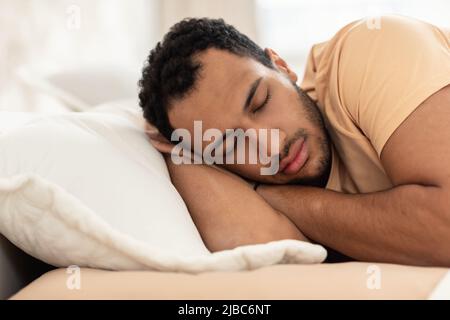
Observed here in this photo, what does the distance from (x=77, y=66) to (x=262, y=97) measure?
Result: 0.77 m

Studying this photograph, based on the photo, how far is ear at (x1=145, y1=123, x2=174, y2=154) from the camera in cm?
117

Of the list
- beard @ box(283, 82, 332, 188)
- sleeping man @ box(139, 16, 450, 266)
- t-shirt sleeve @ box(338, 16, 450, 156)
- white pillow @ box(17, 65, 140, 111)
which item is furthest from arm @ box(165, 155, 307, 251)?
white pillow @ box(17, 65, 140, 111)

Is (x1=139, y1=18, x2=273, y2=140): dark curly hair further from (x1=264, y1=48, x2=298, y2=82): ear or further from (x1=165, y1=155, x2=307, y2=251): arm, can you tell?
(x1=165, y1=155, x2=307, y2=251): arm

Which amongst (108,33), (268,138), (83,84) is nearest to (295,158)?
(268,138)

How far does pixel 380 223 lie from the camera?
36.0 inches

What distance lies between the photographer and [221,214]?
1011 millimetres

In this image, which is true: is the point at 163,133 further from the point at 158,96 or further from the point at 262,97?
the point at 262,97

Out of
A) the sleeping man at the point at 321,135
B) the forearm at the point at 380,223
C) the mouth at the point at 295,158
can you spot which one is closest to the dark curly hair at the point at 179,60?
the sleeping man at the point at 321,135

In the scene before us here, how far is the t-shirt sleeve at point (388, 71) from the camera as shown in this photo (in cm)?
95

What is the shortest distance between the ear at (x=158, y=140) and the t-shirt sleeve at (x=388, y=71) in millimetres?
362

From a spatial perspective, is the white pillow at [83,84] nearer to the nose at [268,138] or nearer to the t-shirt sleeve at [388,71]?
the nose at [268,138]

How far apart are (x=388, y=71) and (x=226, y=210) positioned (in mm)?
371
